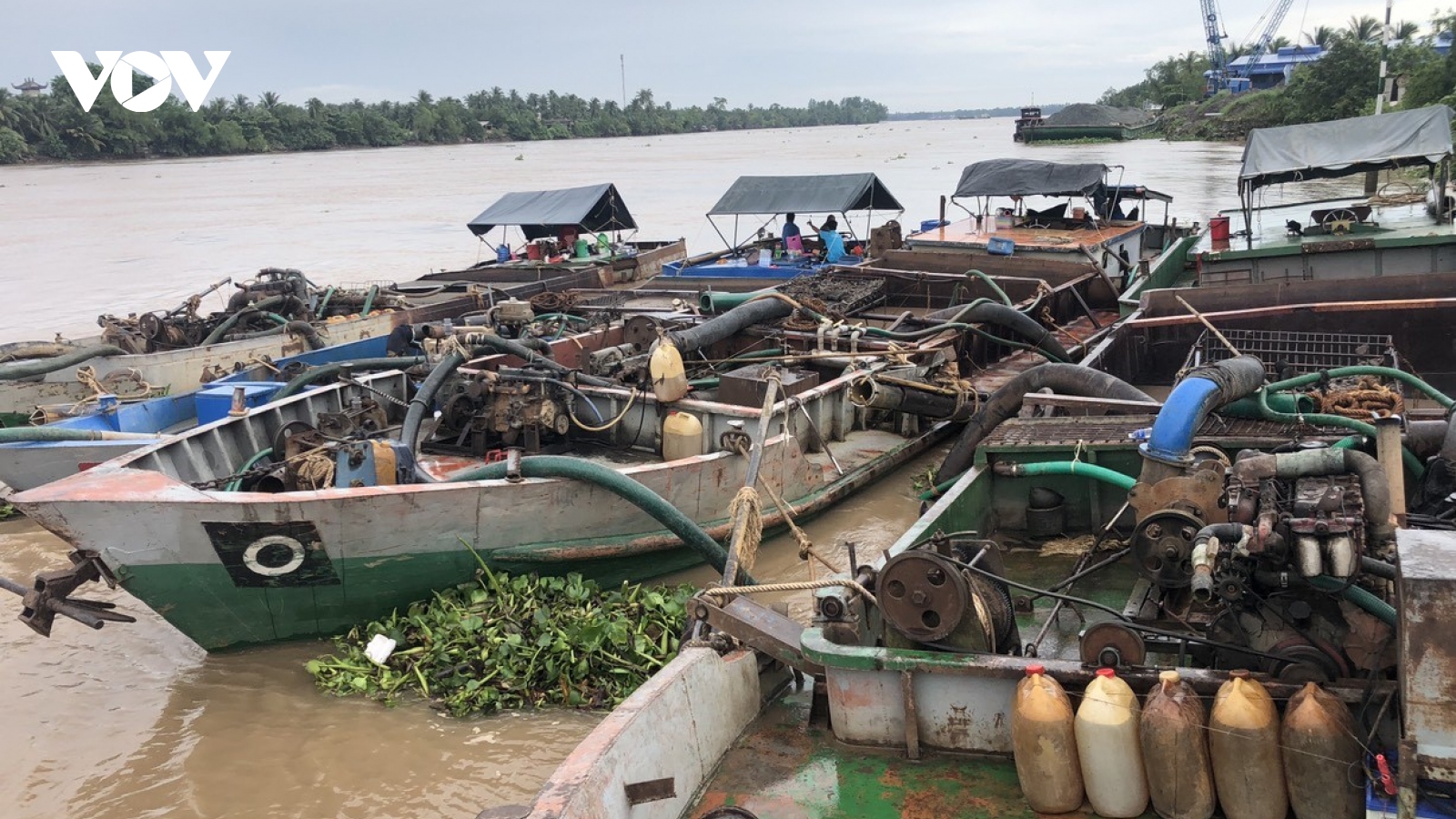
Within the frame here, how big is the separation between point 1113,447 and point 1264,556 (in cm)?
238

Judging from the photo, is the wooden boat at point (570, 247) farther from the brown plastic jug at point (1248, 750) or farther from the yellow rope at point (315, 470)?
the brown plastic jug at point (1248, 750)

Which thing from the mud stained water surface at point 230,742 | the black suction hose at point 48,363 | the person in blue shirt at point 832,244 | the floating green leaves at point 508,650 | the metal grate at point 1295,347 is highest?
the person in blue shirt at point 832,244

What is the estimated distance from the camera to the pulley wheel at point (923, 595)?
12.6 ft

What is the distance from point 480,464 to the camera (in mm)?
8641

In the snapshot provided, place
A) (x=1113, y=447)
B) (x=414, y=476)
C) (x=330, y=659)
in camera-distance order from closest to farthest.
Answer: (x=1113, y=447) → (x=330, y=659) → (x=414, y=476)

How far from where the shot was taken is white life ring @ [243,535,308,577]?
6348mm

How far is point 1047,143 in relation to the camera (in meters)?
73.8

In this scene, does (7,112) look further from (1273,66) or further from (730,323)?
(1273,66)

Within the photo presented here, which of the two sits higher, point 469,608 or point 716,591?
point 716,591

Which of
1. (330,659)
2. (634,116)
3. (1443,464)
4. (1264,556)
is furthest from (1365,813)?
(634,116)

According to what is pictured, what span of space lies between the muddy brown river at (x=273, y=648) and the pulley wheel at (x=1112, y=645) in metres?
3.19

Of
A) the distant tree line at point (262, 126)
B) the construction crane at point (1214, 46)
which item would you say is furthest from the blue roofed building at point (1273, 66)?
the distant tree line at point (262, 126)

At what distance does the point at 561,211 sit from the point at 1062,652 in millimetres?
15502

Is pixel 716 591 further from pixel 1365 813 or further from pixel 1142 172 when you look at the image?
pixel 1142 172
